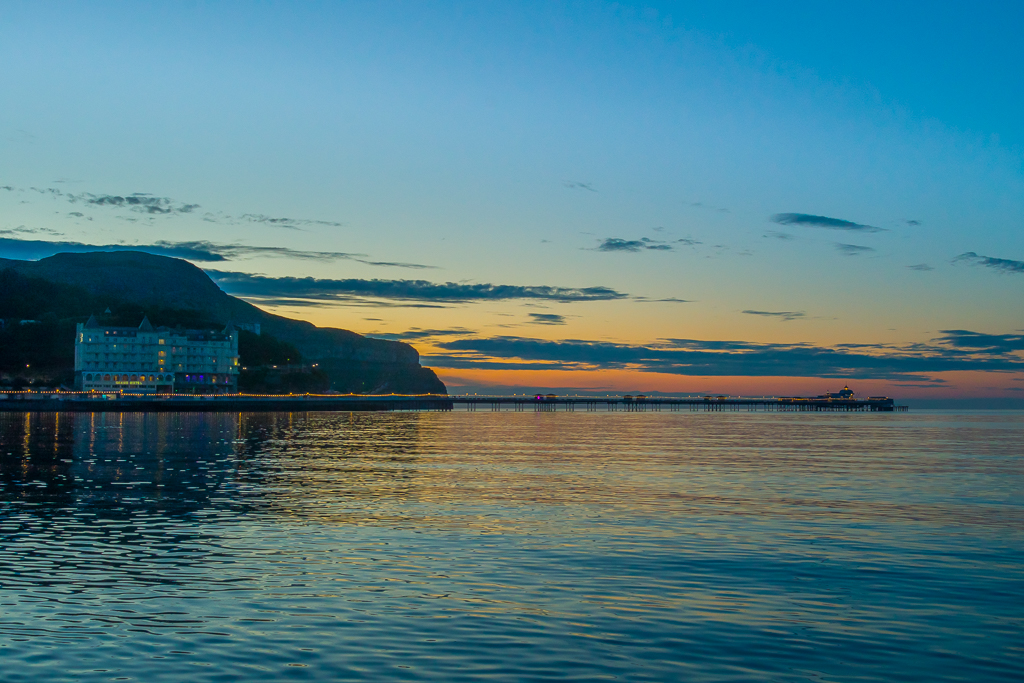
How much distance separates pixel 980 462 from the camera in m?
59.4

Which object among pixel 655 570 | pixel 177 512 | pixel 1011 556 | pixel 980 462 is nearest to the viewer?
pixel 655 570

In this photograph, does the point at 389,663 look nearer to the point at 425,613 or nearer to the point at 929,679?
the point at 425,613

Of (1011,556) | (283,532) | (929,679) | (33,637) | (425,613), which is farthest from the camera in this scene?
(283,532)

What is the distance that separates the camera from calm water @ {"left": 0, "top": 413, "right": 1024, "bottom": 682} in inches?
547

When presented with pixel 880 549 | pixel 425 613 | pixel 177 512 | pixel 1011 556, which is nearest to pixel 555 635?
pixel 425 613

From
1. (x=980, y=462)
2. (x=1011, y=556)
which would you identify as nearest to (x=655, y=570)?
(x=1011, y=556)

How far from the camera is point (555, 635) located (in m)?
15.3

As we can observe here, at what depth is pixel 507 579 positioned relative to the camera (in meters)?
20.0

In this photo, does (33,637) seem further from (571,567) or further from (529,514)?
(529,514)

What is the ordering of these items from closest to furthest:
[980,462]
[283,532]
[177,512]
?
→ [283,532] < [177,512] < [980,462]

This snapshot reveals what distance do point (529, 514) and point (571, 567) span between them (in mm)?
9710

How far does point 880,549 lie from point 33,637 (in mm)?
20613

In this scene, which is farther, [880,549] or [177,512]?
[177,512]

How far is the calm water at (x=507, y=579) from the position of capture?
1390 cm
